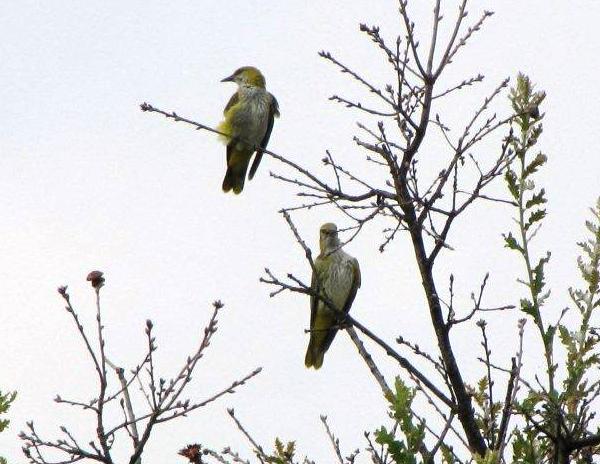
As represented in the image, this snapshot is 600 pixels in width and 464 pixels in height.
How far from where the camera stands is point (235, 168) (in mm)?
10250

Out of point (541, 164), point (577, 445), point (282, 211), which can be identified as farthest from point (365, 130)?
point (577, 445)

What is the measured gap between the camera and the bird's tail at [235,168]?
10.2 meters

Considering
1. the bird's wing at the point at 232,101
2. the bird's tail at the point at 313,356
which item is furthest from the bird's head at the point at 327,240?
the bird's wing at the point at 232,101

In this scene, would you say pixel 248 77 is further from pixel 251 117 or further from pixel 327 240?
pixel 327 240

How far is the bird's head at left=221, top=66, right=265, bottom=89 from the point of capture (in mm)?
10758

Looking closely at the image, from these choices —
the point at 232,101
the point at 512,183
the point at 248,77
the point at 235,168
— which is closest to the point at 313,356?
the point at 235,168

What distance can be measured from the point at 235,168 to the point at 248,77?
121 centimetres

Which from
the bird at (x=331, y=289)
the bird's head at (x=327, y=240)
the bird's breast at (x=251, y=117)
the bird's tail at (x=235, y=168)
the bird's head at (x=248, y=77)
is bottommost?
the bird at (x=331, y=289)

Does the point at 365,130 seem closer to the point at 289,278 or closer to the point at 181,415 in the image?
the point at 289,278

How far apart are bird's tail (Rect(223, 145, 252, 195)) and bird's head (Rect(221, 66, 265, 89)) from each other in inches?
36.1

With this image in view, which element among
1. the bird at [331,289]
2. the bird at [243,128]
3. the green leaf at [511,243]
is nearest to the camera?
the green leaf at [511,243]

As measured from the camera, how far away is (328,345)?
8.88m

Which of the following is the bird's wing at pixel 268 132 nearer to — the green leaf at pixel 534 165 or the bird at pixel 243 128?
the bird at pixel 243 128

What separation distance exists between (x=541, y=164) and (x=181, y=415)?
6.63ft
